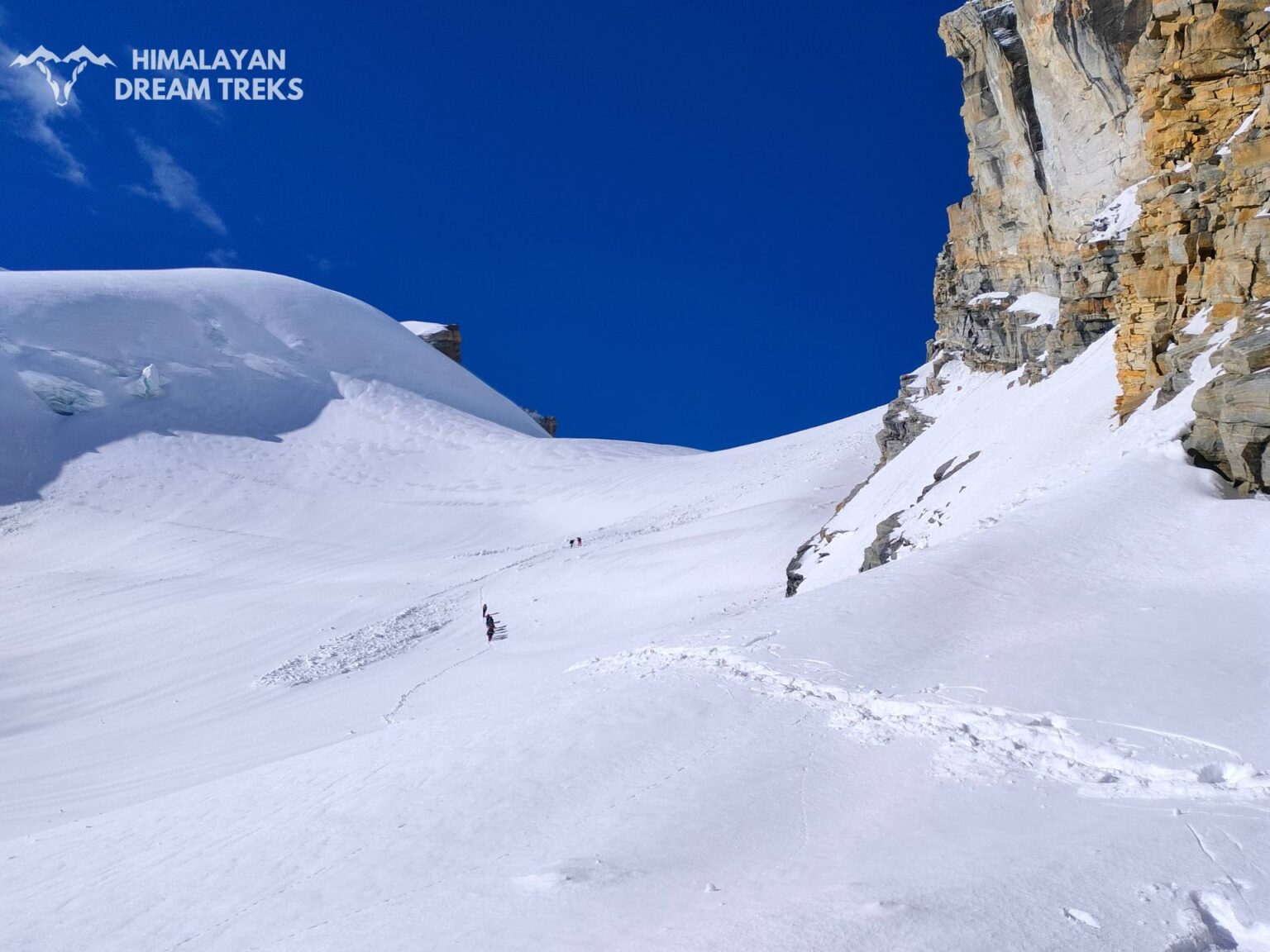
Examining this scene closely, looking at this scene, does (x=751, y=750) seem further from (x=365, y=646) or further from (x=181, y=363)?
(x=181, y=363)

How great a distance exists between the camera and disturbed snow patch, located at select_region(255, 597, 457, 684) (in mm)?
21141

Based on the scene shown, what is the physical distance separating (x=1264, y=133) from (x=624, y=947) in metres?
16.1

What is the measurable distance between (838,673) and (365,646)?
18.1 metres

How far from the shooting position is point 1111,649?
740 cm

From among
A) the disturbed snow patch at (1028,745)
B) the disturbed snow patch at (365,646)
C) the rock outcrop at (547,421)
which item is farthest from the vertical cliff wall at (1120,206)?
the rock outcrop at (547,421)

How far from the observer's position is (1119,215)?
85.3ft

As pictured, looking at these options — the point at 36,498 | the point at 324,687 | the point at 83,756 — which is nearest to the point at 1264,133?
the point at 324,687

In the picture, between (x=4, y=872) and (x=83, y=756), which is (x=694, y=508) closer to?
(x=83, y=756)

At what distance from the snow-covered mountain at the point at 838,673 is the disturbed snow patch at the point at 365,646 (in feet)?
0.54

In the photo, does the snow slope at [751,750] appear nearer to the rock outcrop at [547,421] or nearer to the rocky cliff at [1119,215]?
the rocky cliff at [1119,215]

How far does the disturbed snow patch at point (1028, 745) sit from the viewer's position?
16.9ft

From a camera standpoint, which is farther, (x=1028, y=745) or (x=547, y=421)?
(x=547, y=421)

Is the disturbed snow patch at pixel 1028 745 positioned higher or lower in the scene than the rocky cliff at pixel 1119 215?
lower

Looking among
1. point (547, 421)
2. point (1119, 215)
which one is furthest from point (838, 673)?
point (547, 421)
